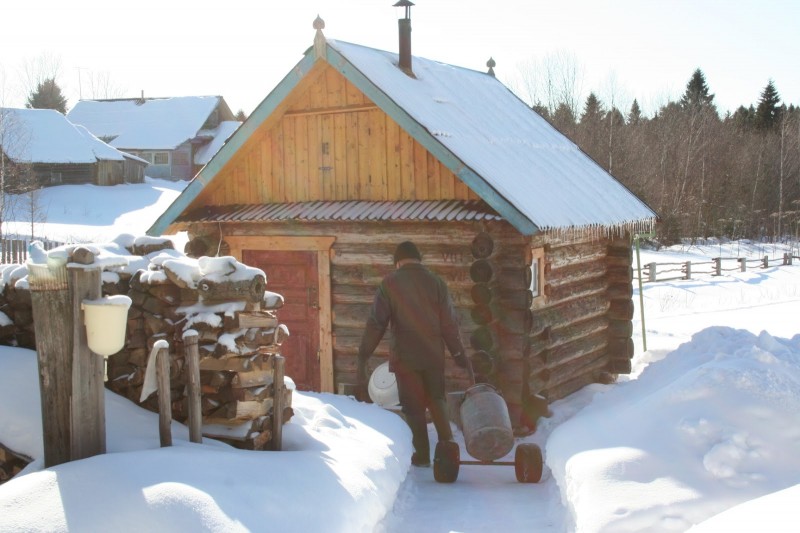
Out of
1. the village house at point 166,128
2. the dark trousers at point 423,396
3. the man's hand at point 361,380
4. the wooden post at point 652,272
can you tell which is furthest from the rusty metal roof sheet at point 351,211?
the village house at point 166,128

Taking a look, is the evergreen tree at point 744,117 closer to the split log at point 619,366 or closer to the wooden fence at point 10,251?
the split log at point 619,366

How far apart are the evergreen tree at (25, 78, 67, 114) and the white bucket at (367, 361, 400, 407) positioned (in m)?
56.8

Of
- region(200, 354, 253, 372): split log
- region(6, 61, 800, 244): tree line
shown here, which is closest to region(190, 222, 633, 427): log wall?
region(200, 354, 253, 372): split log

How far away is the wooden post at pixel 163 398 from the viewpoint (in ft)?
16.6

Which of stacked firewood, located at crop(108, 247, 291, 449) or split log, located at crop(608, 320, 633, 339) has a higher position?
stacked firewood, located at crop(108, 247, 291, 449)

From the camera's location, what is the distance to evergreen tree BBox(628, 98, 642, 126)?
51781 mm

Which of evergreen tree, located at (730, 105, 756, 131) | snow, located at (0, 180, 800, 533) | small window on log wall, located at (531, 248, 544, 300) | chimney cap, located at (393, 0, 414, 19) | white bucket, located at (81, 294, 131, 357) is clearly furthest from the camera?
evergreen tree, located at (730, 105, 756, 131)

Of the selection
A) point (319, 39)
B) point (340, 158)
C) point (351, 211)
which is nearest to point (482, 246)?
point (351, 211)

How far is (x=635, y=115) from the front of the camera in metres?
55.9

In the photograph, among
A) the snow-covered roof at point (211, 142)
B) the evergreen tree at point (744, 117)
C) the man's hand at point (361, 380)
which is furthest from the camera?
the evergreen tree at point (744, 117)

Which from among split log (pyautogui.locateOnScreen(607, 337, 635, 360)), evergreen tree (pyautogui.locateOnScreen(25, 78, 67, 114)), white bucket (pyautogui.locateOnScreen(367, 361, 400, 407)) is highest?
evergreen tree (pyautogui.locateOnScreen(25, 78, 67, 114))

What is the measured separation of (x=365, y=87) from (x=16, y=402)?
5546mm

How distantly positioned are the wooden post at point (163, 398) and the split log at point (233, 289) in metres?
1.02

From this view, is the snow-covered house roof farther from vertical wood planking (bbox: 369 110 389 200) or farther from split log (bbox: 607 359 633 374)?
split log (bbox: 607 359 633 374)
